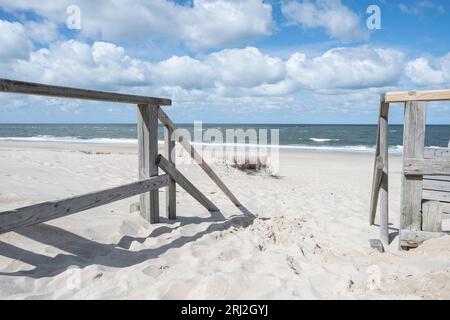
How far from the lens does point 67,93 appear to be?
3.04 m

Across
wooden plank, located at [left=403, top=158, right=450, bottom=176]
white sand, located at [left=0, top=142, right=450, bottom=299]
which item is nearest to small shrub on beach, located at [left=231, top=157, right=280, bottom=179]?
white sand, located at [left=0, top=142, right=450, bottom=299]

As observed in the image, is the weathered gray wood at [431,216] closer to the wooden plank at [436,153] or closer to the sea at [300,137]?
the wooden plank at [436,153]

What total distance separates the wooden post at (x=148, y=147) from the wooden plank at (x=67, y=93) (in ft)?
0.43

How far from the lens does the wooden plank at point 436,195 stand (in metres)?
4.03

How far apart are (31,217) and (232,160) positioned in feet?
29.9

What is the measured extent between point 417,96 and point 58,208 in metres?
3.64

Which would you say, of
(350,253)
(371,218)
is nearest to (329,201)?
(371,218)

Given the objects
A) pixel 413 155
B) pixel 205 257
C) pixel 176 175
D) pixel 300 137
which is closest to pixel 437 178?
pixel 413 155

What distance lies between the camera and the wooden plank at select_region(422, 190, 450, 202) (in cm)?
403

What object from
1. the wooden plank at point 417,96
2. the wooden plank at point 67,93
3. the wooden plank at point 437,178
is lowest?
the wooden plank at point 437,178

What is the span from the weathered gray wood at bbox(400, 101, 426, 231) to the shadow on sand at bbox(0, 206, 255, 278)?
2.38 m

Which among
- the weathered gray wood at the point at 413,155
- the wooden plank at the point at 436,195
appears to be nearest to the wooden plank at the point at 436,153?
the weathered gray wood at the point at 413,155

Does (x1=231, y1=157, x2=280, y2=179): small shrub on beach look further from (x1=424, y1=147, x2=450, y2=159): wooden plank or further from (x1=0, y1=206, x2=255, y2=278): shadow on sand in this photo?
(x1=424, y1=147, x2=450, y2=159): wooden plank
